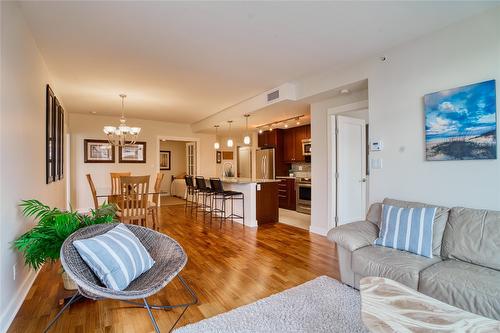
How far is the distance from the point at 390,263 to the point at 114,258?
202 centimetres

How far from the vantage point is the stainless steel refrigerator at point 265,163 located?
7531 millimetres

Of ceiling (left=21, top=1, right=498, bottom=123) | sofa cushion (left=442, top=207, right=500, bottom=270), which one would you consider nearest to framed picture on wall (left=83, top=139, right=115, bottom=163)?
ceiling (left=21, top=1, right=498, bottom=123)

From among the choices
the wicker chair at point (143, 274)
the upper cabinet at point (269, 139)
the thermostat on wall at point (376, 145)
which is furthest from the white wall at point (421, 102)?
the upper cabinet at point (269, 139)

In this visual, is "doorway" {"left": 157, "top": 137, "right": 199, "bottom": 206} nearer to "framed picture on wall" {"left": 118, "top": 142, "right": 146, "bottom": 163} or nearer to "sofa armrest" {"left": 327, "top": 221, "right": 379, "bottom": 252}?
"framed picture on wall" {"left": 118, "top": 142, "right": 146, "bottom": 163}

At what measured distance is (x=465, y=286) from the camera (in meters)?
1.62

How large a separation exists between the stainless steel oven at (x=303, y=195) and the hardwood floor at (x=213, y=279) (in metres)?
1.74

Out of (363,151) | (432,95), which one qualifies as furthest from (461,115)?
(363,151)

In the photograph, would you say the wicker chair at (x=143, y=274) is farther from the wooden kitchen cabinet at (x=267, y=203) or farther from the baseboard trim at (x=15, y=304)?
the wooden kitchen cabinet at (x=267, y=203)

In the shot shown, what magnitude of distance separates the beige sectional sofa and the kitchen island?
2.62 metres

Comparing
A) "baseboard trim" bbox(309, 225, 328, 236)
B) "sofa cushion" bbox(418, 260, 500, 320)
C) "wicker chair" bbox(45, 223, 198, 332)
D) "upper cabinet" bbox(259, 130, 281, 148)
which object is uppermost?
"upper cabinet" bbox(259, 130, 281, 148)

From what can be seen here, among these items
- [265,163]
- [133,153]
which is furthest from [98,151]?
[265,163]

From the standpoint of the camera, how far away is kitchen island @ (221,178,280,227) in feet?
16.5

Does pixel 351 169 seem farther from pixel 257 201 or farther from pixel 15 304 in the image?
pixel 15 304

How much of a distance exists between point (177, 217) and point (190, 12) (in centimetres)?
453
